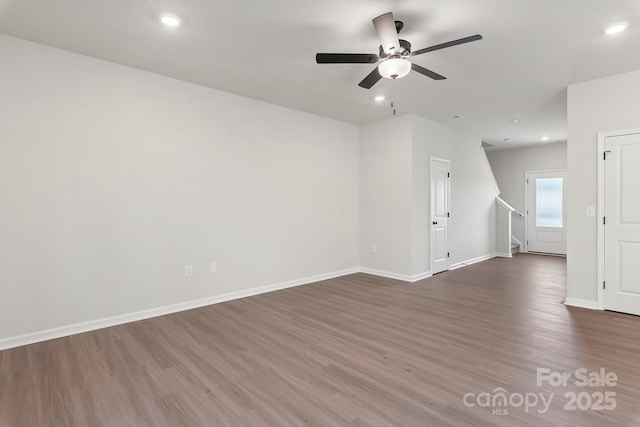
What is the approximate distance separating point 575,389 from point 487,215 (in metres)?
6.11

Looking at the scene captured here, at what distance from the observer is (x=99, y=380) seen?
2.38 metres

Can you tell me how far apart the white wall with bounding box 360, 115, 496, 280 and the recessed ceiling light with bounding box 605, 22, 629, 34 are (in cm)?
272

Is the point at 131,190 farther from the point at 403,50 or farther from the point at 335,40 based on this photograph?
the point at 403,50

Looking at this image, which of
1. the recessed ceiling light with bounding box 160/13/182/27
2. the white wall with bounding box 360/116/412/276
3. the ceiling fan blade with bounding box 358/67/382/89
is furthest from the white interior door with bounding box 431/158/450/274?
the recessed ceiling light with bounding box 160/13/182/27

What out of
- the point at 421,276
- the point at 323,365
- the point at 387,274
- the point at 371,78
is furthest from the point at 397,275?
the point at 371,78

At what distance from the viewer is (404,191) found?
5.41 m

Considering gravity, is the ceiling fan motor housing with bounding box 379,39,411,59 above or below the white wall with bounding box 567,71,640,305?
above

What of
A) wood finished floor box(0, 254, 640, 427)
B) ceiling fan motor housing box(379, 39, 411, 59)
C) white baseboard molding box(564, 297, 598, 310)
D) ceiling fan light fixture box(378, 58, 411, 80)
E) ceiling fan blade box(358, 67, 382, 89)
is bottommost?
wood finished floor box(0, 254, 640, 427)

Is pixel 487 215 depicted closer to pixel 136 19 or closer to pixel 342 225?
pixel 342 225

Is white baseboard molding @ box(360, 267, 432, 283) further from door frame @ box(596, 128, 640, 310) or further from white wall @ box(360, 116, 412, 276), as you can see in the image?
door frame @ box(596, 128, 640, 310)

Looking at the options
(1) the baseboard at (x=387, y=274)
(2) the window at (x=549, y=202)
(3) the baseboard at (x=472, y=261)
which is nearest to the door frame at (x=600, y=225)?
(1) the baseboard at (x=387, y=274)

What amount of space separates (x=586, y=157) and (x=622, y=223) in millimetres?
870

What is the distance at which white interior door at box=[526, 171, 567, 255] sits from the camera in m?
8.05

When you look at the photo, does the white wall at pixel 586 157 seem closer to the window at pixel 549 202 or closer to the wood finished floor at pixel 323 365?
the wood finished floor at pixel 323 365
